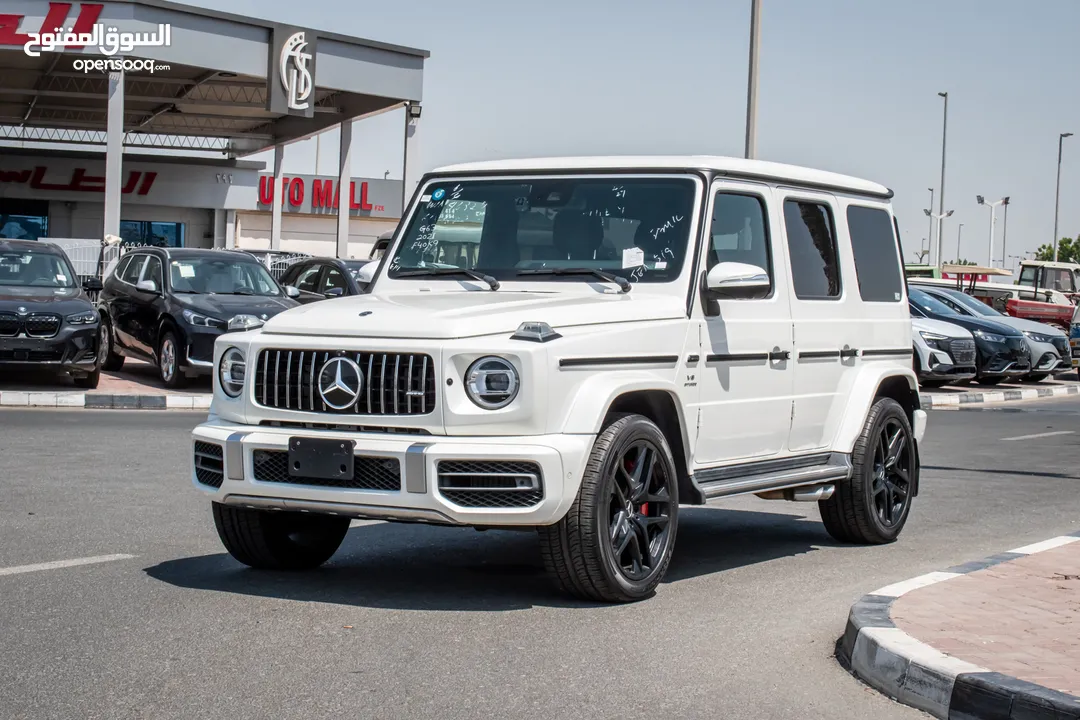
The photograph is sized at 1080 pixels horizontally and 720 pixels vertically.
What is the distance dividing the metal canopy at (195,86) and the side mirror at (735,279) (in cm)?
2554

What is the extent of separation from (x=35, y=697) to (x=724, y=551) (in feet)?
14.6

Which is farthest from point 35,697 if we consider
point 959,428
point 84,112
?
point 84,112

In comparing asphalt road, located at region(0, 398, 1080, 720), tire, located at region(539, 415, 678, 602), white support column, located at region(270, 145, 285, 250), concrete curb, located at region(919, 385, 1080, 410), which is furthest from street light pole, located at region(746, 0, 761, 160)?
white support column, located at region(270, 145, 285, 250)

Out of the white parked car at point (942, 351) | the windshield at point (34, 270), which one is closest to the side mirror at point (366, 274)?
the windshield at point (34, 270)

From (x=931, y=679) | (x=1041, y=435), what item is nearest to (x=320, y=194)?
(x=1041, y=435)

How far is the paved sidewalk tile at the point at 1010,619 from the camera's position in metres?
5.04

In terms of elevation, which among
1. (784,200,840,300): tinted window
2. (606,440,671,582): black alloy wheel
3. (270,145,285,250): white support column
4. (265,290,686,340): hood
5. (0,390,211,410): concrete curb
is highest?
(270,145,285,250): white support column

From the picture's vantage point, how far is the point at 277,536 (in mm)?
7008

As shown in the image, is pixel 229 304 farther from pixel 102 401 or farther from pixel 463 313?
pixel 463 313

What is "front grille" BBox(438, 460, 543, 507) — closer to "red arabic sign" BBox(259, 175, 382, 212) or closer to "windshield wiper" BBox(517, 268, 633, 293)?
"windshield wiper" BBox(517, 268, 633, 293)

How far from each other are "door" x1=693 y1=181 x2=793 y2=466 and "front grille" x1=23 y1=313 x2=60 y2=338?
38.8ft

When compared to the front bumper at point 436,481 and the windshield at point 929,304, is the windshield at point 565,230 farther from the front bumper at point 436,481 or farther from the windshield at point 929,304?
the windshield at point 929,304

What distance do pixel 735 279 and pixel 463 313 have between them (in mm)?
1430

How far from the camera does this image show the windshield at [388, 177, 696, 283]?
23.5ft
